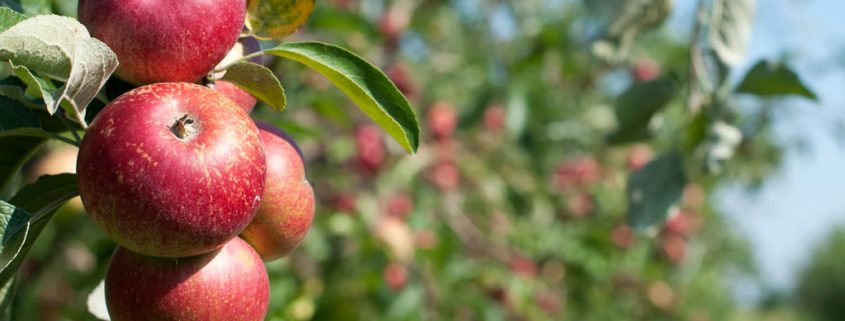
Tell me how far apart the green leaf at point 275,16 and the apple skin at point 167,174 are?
6.9 inches

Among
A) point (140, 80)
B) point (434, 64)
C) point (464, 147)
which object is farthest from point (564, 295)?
point (140, 80)

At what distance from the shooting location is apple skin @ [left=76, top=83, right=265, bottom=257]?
0.76 m

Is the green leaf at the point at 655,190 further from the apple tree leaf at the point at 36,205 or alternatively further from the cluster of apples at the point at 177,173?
the apple tree leaf at the point at 36,205

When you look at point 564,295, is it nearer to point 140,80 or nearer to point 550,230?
point 550,230

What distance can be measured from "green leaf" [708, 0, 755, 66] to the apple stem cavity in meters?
1.00

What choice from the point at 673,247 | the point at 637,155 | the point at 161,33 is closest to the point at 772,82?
the point at 161,33

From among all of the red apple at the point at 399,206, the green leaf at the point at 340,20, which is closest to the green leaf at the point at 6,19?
the green leaf at the point at 340,20

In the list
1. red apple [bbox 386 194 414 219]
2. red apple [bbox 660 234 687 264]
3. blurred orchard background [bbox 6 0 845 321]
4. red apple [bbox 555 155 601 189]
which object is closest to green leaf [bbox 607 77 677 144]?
blurred orchard background [bbox 6 0 845 321]

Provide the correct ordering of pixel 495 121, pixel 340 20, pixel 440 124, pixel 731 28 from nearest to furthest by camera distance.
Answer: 1. pixel 731 28
2. pixel 340 20
3. pixel 440 124
4. pixel 495 121

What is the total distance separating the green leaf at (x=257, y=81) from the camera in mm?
872

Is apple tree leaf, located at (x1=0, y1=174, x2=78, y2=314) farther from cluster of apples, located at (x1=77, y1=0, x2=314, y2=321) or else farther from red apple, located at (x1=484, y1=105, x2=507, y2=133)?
red apple, located at (x1=484, y1=105, x2=507, y2=133)

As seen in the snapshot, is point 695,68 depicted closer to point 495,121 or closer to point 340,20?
point 340,20

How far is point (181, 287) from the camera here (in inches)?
32.7

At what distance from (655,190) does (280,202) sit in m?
0.86
